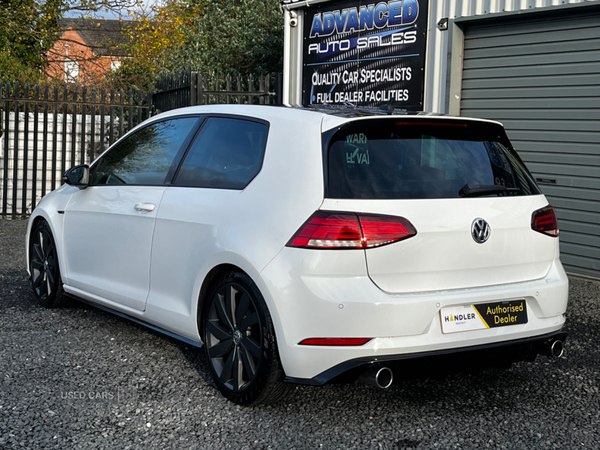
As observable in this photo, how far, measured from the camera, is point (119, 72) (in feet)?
85.8

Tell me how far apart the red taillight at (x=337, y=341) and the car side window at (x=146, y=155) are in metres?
1.72

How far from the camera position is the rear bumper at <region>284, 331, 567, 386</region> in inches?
138

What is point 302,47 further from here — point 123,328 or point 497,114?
point 123,328

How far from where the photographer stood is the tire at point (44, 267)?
6.02 m

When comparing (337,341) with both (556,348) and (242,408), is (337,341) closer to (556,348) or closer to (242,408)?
(242,408)

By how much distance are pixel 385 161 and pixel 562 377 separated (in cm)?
198

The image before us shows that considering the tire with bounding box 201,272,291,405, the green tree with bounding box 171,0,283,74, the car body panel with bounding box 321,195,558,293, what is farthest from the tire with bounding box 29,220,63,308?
the green tree with bounding box 171,0,283,74

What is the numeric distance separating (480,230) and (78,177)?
3.16m

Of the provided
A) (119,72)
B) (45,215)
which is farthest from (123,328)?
(119,72)

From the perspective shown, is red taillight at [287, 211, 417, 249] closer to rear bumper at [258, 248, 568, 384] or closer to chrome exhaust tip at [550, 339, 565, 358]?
rear bumper at [258, 248, 568, 384]

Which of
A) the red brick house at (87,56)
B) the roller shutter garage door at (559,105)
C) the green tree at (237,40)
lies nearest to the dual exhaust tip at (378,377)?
the roller shutter garage door at (559,105)

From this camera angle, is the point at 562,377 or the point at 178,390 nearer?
the point at 178,390

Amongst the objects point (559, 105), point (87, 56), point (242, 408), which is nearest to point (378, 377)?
point (242, 408)

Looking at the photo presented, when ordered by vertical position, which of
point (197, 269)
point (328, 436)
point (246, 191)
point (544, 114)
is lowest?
point (328, 436)
